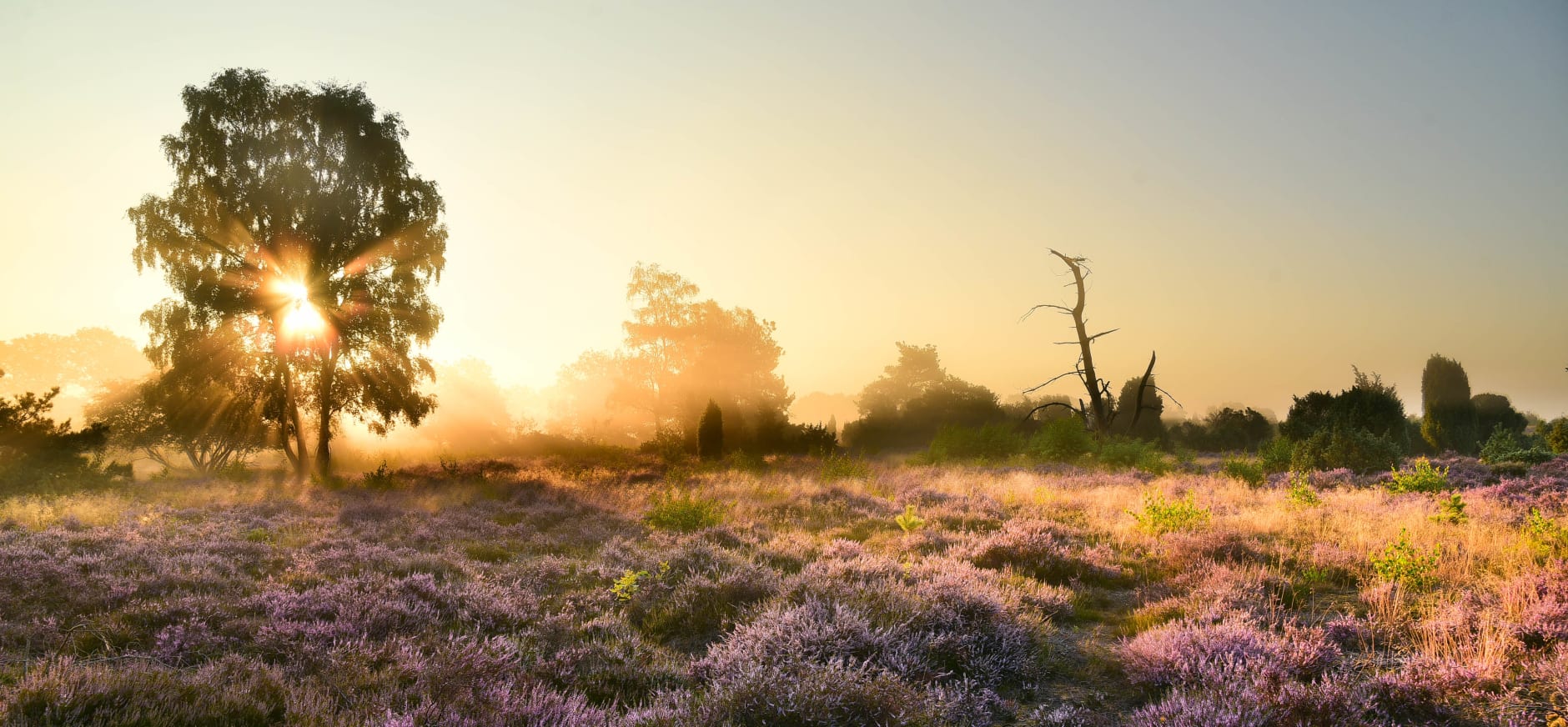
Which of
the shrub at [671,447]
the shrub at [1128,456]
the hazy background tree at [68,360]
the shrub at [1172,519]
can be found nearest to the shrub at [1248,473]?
the shrub at [1128,456]

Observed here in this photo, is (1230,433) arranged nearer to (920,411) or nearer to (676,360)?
(920,411)

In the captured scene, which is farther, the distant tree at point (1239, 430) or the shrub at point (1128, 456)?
the distant tree at point (1239, 430)

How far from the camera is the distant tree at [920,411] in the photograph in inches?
1588

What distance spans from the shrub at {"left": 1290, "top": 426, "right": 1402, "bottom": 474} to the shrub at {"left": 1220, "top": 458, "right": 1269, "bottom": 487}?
0.97 metres

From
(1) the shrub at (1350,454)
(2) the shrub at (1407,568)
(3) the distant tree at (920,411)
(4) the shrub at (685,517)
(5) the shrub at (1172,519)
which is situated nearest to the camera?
(2) the shrub at (1407,568)

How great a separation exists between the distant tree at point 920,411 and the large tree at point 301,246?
23049mm

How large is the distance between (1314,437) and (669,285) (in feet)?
110

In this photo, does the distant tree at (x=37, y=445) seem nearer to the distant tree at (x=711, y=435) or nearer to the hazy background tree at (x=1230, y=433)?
the distant tree at (x=711, y=435)

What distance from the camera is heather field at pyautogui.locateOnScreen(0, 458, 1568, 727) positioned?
3582mm

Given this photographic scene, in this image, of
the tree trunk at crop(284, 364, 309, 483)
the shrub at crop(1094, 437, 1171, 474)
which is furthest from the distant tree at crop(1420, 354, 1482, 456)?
the tree trunk at crop(284, 364, 309, 483)

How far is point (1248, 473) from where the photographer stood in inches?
616

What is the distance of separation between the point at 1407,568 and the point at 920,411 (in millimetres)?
37835

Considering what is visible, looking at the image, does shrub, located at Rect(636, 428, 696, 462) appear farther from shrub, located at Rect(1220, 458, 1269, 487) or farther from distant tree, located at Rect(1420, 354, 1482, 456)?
distant tree, located at Rect(1420, 354, 1482, 456)

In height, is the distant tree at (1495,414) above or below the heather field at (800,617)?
above
